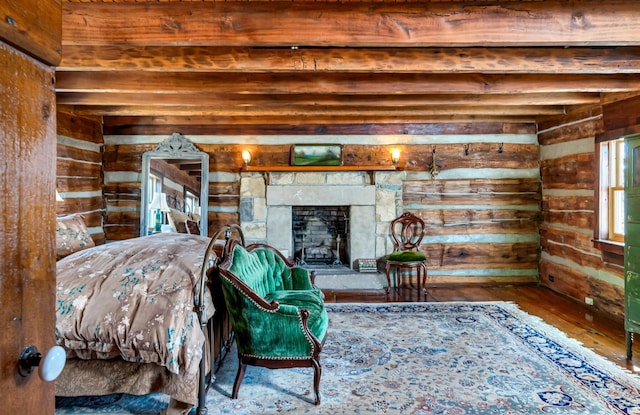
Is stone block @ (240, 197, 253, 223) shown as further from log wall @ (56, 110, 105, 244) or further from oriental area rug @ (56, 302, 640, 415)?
oriental area rug @ (56, 302, 640, 415)

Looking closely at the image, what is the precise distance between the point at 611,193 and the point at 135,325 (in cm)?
521

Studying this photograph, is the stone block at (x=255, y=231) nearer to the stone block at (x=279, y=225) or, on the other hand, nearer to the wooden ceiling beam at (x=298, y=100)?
the stone block at (x=279, y=225)

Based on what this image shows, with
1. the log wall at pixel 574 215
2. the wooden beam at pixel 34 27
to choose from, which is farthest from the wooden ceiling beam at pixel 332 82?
the wooden beam at pixel 34 27

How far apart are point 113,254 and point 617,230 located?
210 inches

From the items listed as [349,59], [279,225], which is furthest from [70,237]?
[349,59]

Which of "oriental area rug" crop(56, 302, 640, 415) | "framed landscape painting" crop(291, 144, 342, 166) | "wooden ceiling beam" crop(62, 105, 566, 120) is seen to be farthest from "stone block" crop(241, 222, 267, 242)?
"oriental area rug" crop(56, 302, 640, 415)

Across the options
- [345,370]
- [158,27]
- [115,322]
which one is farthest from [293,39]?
[345,370]

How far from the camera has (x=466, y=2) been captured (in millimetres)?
2516

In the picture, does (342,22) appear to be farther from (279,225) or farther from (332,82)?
(279,225)

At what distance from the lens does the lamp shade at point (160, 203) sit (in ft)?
18.1

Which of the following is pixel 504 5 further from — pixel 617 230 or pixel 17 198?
pixel 617 230

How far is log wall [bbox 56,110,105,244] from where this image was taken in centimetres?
482

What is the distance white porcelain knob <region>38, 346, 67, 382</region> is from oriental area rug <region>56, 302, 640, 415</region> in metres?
1.96

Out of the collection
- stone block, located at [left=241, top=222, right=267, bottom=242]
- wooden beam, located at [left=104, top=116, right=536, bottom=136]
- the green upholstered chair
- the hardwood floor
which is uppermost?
wooden beam, located at [left=104, top=116, right=536, bottom=136]
